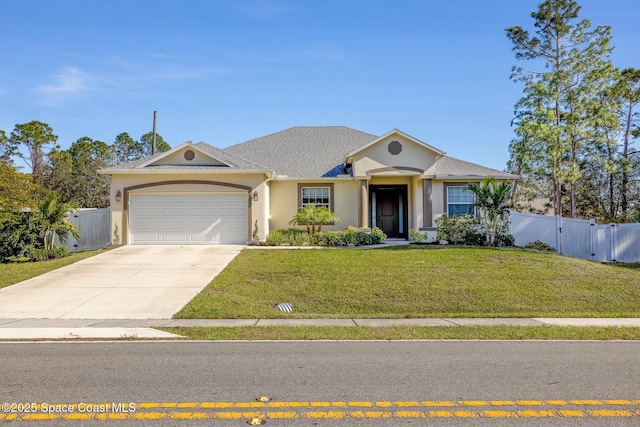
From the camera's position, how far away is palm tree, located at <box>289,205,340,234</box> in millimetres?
19688

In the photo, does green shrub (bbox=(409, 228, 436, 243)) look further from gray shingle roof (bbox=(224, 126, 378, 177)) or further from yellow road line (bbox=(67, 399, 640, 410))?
yellow road line (bbox=(67, 399, 640, 410))

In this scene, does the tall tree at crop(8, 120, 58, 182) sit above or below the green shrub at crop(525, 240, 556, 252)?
above

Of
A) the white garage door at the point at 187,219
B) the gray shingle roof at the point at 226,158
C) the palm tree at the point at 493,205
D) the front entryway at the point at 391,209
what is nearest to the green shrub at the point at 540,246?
the palm tree at the point at 493,205

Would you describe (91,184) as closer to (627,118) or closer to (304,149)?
(304,149)

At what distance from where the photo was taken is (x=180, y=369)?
19.9ft

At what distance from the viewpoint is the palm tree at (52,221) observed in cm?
1706

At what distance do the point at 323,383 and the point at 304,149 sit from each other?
65.6ft

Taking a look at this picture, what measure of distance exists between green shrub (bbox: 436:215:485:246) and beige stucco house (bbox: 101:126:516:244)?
53.4 inches

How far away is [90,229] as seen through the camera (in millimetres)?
19891

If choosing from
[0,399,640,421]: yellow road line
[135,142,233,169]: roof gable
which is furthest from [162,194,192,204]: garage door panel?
[0,399,640,421]: yellow road line

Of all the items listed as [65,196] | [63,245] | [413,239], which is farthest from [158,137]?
[413,239]

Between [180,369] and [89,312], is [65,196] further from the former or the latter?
[180,369]

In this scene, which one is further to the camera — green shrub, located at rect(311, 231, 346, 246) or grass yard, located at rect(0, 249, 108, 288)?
green shrub, located at rect(311, 231, 346, 246)

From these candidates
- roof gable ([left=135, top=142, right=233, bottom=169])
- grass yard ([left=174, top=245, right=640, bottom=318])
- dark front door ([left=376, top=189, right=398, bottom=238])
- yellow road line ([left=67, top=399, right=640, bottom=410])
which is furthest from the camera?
dark front door ([left=376, top=189, right=398, bottom=238])
